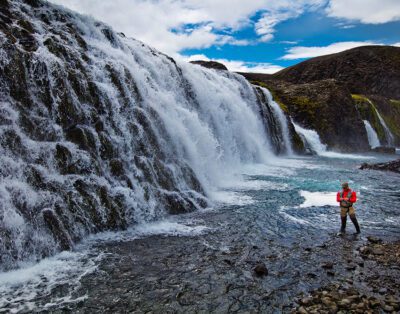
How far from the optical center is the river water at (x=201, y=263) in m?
8.07

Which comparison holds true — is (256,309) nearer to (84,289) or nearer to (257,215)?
(84,289)

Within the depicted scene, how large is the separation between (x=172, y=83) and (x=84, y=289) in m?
19.0

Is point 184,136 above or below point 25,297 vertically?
above

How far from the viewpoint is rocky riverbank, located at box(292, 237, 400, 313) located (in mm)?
7702

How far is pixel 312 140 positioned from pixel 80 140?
44736 mm

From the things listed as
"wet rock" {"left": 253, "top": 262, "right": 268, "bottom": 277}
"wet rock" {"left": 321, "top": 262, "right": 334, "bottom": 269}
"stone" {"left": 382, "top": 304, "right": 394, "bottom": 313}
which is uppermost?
"wet rock" {"left": 253, "top": 262, "right": 268, "bottom": 277}

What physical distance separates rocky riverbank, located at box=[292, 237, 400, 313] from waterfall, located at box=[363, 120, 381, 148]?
6163 centimetres

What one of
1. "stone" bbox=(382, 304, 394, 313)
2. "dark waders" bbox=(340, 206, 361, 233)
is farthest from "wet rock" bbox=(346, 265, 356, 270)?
"dark waders" bbox=(340, 206, 361, 233)

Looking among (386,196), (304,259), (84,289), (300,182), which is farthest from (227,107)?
(84,289)

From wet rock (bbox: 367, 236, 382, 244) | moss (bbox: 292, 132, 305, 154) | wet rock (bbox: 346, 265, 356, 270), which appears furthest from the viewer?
moss (bbox: 292, 132, 305, 154)

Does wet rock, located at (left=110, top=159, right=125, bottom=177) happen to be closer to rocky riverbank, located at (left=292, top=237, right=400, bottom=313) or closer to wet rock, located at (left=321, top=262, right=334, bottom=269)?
wet rock, located at (left=321, top=262, right=334, bottom=269)

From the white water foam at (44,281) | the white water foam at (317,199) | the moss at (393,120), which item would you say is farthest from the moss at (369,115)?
the white water foam at (44,281)

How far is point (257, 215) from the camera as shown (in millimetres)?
15500

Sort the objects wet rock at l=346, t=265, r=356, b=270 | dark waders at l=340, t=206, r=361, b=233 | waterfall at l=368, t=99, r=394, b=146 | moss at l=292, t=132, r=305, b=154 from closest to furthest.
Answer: wet rock at l=346, t=265, r=356, b=270 → dark waders at l=340, t=206, r=361, b=233 → moss at l=292, t=132, r=305, b=154 → waterfall at l=368, t=99, r=394, b=146
